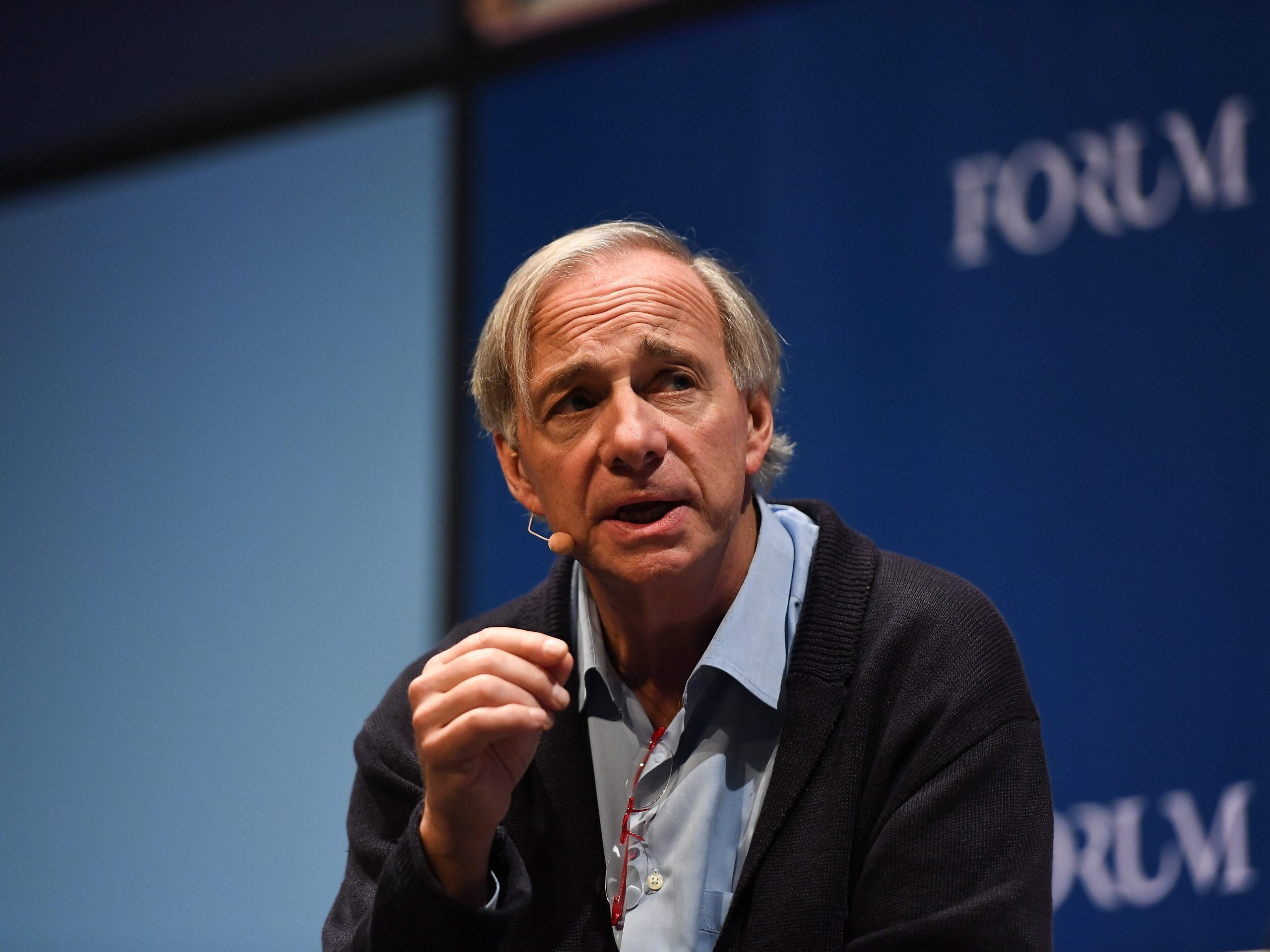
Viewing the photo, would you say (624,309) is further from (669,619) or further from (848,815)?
(848,815)

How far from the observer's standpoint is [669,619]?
1597 mm

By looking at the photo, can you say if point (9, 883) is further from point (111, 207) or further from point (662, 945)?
point (662, 945)

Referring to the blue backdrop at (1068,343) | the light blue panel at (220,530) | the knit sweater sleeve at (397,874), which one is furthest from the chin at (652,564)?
the light blue panel at (220,530)

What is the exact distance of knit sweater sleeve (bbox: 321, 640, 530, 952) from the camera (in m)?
1.34

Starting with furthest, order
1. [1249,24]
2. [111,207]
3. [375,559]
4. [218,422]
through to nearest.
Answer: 1. [111,207]
2. [218,422]
3. [375,559]
4. [1249,24]

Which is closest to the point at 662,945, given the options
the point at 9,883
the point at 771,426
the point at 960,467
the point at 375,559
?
the point at 771,426

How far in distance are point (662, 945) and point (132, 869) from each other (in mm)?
2695

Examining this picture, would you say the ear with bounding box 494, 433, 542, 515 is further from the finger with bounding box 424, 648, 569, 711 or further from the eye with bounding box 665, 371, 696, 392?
the finger with bounding box 424, 648, 569, 711

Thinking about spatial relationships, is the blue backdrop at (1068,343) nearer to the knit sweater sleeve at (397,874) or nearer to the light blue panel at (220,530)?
the light blue panel at (220,530)

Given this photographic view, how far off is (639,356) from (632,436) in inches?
5.3

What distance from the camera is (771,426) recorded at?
5.54 ft

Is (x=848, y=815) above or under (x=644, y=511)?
under

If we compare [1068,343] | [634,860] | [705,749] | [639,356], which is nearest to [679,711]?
[705,749]

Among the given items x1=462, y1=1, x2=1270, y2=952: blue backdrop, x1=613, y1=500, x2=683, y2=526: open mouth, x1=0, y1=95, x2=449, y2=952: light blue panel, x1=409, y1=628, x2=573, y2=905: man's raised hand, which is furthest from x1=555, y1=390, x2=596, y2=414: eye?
x1=0, y1=95, x2=449, y2=952: light blue panel
